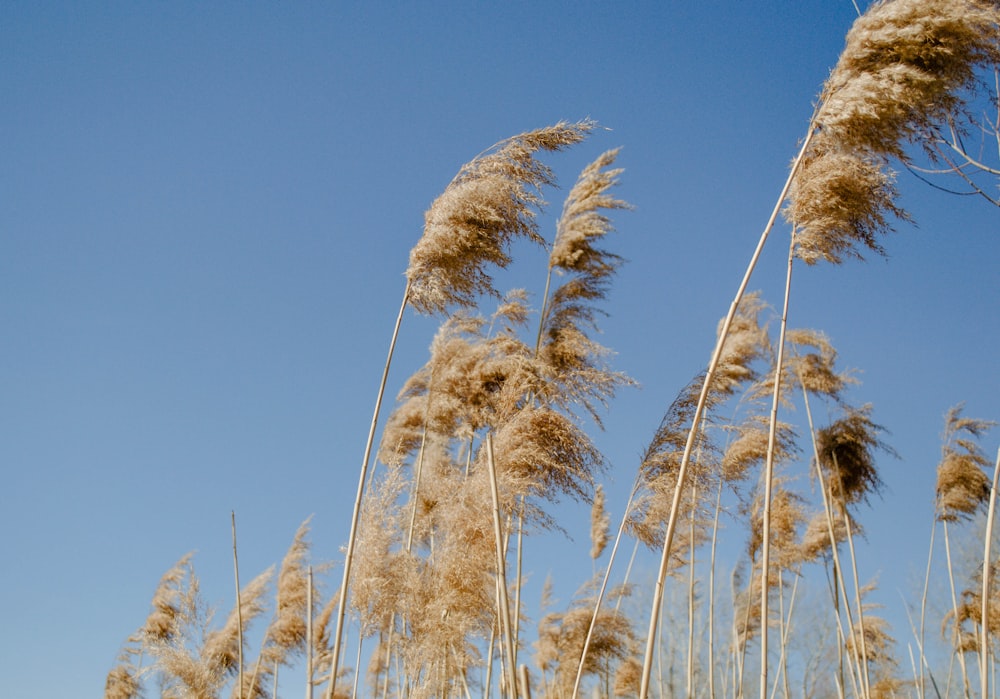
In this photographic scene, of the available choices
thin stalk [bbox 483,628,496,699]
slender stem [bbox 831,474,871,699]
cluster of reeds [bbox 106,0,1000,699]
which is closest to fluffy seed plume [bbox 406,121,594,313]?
cluster of reeds [bbox 106,0,1000,699]

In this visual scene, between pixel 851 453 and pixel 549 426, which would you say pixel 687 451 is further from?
pixel 851 453

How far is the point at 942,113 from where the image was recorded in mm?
2857

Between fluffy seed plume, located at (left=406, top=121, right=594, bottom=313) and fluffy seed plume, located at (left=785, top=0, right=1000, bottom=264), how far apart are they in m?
1.10

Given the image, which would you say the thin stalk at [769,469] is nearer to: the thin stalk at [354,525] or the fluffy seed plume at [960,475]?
the thin stalk at [354,525]

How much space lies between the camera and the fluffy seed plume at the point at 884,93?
2.76 m

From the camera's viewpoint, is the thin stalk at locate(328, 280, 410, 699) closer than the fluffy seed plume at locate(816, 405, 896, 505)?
Yes

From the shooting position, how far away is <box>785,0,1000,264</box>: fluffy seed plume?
276 centimetres

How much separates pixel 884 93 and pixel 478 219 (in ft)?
5.71

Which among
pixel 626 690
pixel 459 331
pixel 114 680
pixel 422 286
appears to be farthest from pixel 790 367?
pixel 114 680

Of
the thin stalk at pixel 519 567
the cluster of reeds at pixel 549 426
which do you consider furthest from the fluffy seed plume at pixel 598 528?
the thin stalk at pixel 519 567

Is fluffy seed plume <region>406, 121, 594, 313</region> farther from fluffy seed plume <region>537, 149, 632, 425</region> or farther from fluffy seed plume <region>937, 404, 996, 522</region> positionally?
fluffy seed plume <region>937, 404, 996, 522</region>

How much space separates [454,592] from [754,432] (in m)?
2.99

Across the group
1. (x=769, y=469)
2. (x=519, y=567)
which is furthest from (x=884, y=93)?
(x=519, y=567)

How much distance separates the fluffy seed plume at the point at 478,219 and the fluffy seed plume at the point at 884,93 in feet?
3.62
